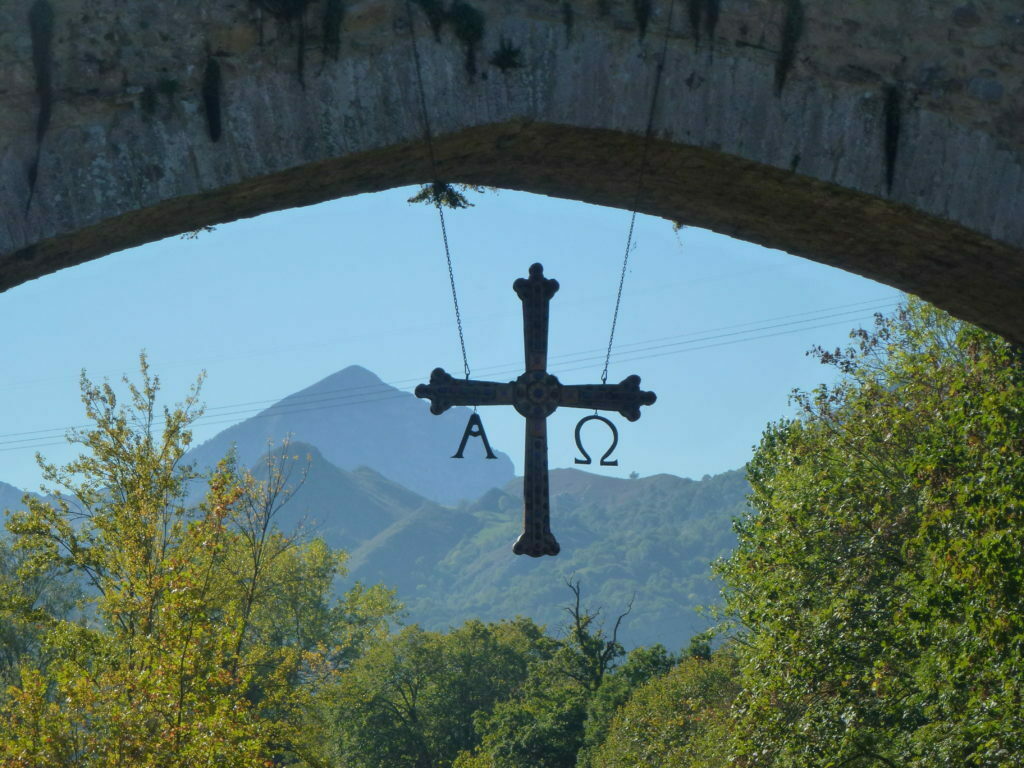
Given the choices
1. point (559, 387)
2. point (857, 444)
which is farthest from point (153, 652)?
point (857, 444)

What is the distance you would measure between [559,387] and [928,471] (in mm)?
3506

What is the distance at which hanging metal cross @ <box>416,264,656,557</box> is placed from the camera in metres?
5.70

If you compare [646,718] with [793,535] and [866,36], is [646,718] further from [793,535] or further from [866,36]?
[866,36]

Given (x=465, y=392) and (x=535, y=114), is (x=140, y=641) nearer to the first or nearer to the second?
(x=465, y=392)

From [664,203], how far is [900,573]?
343 inches

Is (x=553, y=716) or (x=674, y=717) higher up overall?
(x=674, y=717)

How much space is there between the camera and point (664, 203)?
5.14 metres

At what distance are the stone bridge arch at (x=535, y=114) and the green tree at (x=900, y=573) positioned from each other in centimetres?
260

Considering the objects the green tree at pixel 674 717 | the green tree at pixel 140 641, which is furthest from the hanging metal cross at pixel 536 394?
the green tree at pixel 674 717

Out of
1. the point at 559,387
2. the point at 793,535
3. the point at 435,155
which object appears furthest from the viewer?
the point at 793,535

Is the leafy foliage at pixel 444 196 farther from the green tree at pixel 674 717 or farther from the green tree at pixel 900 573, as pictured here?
the green tree at pixel 674 717

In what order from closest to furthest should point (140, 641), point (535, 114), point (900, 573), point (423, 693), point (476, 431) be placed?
1. point (535, 114)
2. point (476, 431)
3. point (140, 641)
4. point (900, 573)
5. point (423, 693)

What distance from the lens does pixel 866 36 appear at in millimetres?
4746

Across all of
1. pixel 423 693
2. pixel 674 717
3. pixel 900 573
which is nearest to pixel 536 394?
pixel 900 573
